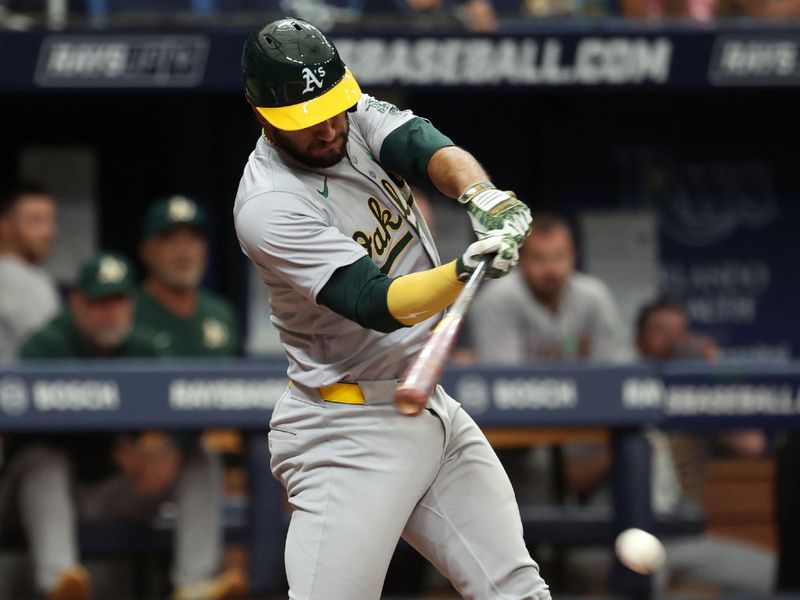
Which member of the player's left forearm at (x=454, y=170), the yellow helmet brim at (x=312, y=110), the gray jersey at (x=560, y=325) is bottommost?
the gray jersey at (x=560, y=325)

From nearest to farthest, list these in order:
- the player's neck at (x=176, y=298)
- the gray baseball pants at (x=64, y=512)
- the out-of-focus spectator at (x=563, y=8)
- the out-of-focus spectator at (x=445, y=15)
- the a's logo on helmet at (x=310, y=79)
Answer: the a's logo on helmet at (x=310, y=79) < the gray baseball pants at (x=64, y=512) < the player's neck at (x=176, y=298) < the out-of-focus spectator at (x=445, y=15) < the out-of-focus spectator at (x=563, y=8)

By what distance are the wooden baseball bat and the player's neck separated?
283cm

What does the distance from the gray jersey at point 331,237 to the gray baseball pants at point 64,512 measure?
1.93 m

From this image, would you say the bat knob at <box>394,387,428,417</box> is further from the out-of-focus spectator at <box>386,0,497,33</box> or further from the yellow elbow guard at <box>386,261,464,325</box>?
the out-of-focus spectator at <box>386,0,497,33</box>

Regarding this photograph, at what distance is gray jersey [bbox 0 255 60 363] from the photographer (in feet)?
18.9

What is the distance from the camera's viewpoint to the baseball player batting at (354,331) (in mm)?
3164

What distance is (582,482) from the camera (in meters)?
5.77

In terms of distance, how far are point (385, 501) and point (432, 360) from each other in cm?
48

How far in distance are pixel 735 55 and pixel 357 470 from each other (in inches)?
164

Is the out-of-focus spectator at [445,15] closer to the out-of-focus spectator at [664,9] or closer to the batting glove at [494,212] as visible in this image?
the out-of-focus spectator at [664,9]

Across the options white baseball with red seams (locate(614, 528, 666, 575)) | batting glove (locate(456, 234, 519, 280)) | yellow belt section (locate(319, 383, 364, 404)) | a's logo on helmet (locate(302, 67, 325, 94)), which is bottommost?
white baseball with red seams (locate(614, 528, 666, 575))

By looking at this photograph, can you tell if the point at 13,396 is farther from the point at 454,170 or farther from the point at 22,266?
the point at 454,170

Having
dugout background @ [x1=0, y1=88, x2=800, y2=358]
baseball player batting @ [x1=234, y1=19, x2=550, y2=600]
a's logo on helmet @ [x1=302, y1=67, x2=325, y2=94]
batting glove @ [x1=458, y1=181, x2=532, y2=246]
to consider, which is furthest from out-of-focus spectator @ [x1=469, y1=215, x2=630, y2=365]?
a's logo on helmet @ [x1=302, y1=67, x2=325, y2=94]

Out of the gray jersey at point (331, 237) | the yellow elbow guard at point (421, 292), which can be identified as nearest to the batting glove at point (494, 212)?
the yellow elbow guard at point (421, 292)
